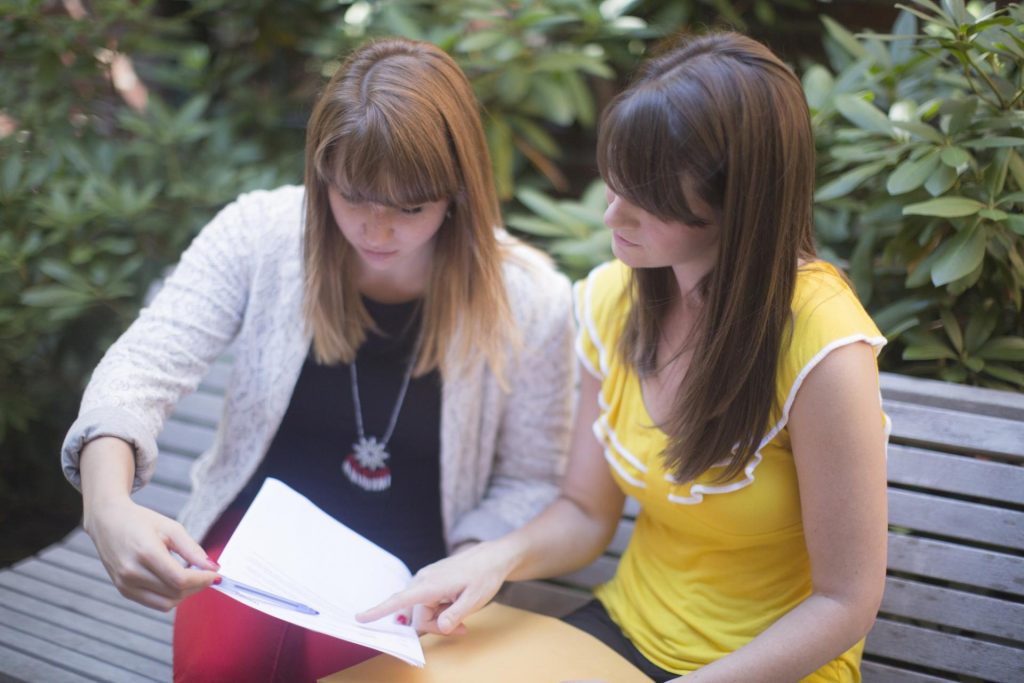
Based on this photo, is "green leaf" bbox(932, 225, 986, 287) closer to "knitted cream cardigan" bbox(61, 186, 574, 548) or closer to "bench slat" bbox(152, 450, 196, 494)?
"knitted cream cardigan" bbox(61, 186, 574, 548)

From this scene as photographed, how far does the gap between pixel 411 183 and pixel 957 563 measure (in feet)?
3.79

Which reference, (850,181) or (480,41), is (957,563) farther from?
(480,41)

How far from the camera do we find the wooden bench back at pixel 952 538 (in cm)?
157

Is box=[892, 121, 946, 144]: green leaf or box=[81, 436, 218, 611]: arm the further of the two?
box=[892, 121, 946, 144]: green leaf

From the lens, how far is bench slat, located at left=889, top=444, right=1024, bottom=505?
1.58 meters

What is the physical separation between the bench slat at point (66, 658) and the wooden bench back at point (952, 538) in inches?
53.8

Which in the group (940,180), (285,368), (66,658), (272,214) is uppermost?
(272,214)

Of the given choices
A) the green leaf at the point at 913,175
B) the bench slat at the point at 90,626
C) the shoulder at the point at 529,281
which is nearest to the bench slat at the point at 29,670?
the bench slat at the point at 90,626

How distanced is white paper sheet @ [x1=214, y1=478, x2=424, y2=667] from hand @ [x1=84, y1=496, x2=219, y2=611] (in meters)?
0.04

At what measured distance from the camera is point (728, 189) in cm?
122

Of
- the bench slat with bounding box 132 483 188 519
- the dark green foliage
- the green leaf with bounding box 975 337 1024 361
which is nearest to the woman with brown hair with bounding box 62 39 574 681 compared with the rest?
the bench slat with bounding box 132 483 188 519

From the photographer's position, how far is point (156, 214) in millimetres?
2641

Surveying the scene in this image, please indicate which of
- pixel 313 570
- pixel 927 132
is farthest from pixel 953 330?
pixel 313 570

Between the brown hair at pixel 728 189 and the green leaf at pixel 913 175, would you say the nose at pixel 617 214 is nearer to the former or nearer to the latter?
the brown hair at pixel 728 189
